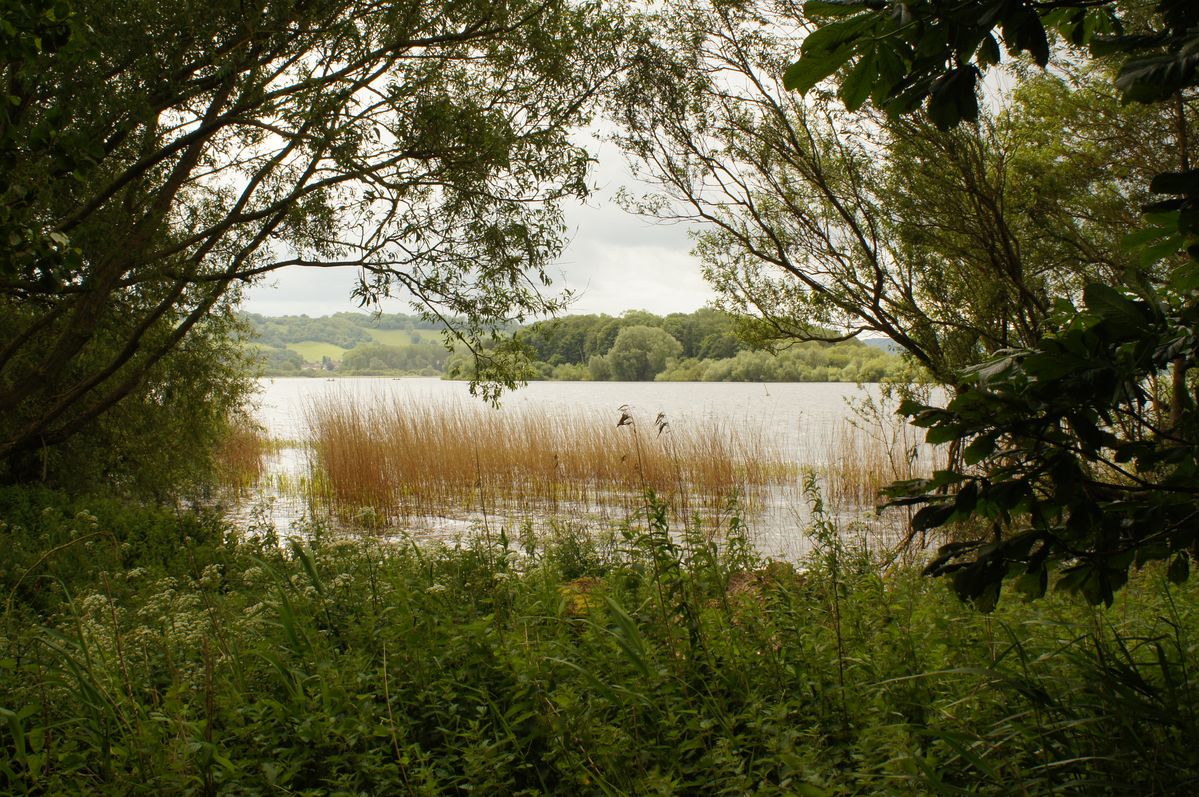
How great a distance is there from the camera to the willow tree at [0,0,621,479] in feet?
18.7

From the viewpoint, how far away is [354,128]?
6211 mm

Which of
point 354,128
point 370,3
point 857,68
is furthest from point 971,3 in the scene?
point 370,3

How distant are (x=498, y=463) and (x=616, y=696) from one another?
31.5 ft

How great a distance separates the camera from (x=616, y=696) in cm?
227

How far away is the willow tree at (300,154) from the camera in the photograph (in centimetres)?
571

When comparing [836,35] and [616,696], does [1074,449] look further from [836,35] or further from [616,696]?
[616,696]

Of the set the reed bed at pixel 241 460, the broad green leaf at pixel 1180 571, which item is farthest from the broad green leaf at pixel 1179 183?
the reed bed at pixel 241 460

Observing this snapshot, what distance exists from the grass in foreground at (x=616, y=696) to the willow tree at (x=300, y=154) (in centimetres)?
389

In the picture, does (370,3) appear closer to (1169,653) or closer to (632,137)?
(632,137)

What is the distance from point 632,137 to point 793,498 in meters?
5.76

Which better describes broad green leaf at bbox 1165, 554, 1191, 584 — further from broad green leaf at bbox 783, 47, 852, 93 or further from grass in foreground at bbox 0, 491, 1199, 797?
broad green leaf at bbox 783, 47, 852, 93

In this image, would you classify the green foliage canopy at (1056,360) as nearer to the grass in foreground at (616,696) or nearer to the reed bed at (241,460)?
the grass in foreground at (616,696)

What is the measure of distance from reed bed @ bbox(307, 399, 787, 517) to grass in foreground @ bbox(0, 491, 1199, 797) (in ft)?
22.7

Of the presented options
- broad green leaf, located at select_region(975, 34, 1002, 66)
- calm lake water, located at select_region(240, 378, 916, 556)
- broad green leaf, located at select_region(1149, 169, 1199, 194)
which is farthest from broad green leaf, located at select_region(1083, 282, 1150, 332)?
calm lake water, located at select_region(240, 378, 916, 556)
